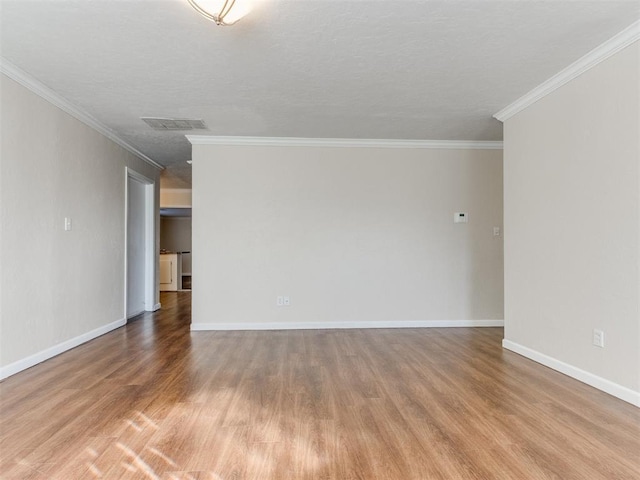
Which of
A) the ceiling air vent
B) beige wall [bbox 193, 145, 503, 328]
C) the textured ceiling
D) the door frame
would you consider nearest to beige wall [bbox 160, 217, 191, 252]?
the door frame

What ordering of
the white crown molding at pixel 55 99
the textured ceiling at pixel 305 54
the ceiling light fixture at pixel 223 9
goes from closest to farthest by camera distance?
the ceiling light fixture at pixel 223 9, the textured ceiling at pixel 305 54, the white crown molding at pixel 55 99

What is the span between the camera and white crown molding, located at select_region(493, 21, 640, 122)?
239 centimetres

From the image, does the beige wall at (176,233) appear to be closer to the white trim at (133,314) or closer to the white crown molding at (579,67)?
the white trim at (133,314)

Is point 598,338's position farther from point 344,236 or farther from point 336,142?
point 336,142

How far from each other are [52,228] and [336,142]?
3.17 m

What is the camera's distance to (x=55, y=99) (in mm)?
3365

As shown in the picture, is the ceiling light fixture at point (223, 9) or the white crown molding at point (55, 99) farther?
the white crown molding at point (55, 99)

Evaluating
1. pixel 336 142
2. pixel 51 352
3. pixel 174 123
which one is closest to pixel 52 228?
pixel 51 352

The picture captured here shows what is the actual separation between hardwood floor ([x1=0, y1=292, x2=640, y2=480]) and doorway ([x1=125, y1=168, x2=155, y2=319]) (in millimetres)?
1987

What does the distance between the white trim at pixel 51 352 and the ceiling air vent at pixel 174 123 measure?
234cm

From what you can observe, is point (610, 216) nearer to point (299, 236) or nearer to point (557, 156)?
point (557, 156)

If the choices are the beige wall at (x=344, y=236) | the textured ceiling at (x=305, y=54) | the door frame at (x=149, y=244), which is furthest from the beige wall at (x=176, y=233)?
the textured ceiling at (x=305, y=54)

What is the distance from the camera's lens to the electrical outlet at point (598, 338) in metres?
2.61

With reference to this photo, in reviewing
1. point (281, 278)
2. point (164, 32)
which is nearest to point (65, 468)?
point (164, 32)
